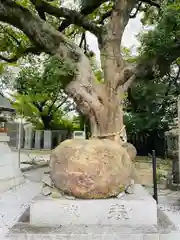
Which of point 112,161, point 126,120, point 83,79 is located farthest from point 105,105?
point 126,120

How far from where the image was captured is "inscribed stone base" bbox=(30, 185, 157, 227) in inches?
101

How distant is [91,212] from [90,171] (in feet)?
1.26

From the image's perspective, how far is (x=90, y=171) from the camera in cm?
263

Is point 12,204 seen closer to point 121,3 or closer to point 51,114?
point 121,3

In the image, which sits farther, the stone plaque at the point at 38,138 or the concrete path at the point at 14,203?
the stone plaque at the point at 38,138

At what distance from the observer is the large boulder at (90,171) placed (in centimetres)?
263

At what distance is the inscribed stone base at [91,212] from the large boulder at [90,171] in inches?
3.8

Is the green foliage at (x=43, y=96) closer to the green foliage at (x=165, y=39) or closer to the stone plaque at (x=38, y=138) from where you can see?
the stone plaque at (x=38, y=138)

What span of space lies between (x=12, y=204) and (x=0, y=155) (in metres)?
1.57

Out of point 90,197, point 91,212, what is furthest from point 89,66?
point 91,212

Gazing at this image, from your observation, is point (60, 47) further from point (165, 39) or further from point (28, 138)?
point (28, 138)

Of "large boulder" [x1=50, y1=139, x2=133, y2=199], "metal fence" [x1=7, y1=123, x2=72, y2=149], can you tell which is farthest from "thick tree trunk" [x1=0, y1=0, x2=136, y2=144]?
"metal fence" [x1=7, y1=123, x2=72, y2=149]

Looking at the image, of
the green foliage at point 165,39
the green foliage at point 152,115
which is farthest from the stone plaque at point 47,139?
the green foliage at point 165,39

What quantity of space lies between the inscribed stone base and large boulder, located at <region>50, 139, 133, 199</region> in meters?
0.10
